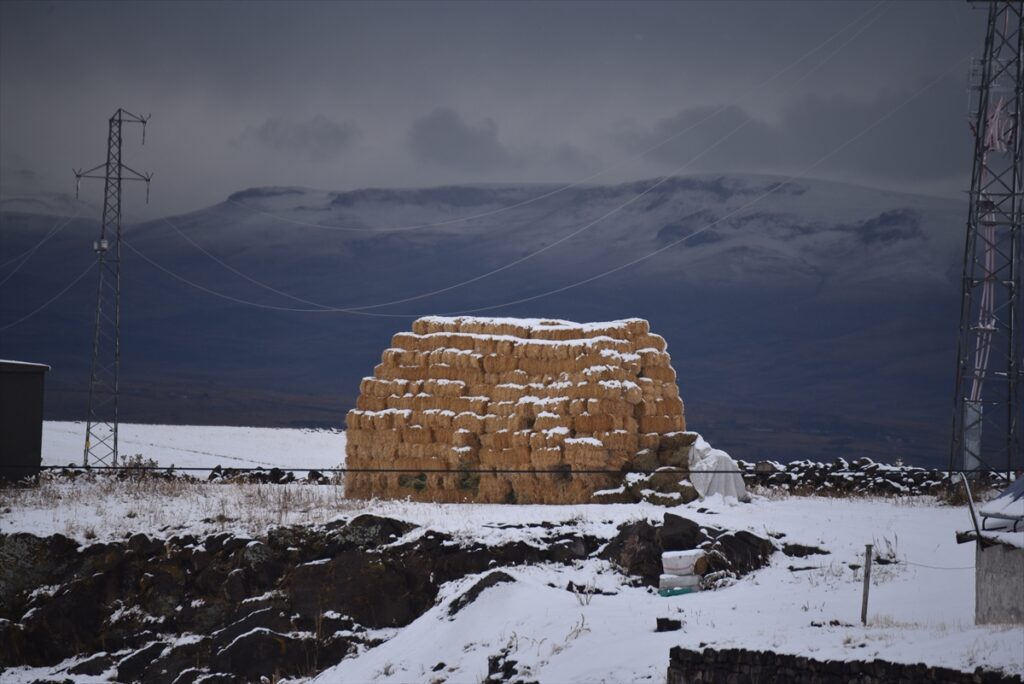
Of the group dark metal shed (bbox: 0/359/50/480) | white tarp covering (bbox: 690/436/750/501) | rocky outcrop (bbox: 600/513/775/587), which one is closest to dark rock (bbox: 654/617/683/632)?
rocky outcrop (bbox: 600/513/775/587)

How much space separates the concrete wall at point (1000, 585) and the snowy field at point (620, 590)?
1.34 feet

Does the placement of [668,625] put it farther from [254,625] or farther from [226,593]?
[226,593]

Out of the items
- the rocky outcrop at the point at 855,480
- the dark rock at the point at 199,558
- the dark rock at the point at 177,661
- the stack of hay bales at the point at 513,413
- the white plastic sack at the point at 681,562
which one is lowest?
the dark rock at the point at 177,661

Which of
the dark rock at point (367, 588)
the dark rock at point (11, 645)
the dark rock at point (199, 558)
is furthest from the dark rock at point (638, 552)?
the dark rock at point (11, 645)

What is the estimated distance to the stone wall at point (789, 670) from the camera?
44.9ft

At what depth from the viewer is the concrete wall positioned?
49.5 feet

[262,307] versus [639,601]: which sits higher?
[262,307]

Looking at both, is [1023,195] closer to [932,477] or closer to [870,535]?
[932,477]

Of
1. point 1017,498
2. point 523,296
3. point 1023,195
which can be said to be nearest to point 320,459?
point 1023,195

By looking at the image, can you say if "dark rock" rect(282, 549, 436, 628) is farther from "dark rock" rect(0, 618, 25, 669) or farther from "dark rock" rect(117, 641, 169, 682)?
"dark rock" rect(0, 618, 25, 669)

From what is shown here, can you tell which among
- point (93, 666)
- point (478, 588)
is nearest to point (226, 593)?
point (93, 666)

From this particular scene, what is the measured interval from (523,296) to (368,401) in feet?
215

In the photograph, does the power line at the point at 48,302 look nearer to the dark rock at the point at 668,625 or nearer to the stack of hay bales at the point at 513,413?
the stack of hay bales at the point at 513,413

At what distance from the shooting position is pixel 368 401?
27047mm
